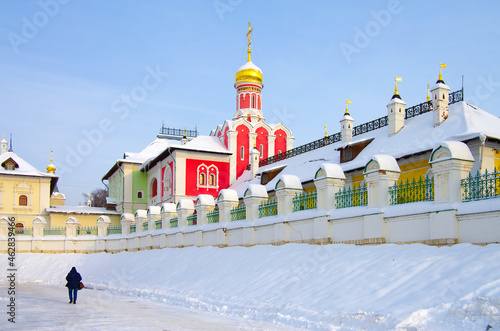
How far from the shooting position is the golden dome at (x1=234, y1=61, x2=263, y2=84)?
4197 centimetres

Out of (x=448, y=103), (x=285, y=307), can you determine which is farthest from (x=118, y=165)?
(x=285, y=307)

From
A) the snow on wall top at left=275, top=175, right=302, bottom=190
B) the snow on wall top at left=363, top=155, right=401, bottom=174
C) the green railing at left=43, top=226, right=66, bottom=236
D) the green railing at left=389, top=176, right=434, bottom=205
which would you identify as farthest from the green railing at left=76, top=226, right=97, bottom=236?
the green railing at left=389, top=176, right=434, bottom=205

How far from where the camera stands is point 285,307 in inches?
407

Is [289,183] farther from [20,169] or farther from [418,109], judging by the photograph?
[20,169]

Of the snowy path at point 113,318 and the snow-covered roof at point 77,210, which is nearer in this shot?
the snowy path at point 113,318

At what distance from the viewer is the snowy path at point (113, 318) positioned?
367 inches

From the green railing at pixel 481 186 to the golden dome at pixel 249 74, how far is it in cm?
3258

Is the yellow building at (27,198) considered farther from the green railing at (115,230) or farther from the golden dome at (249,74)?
the golden dome at (249,74)

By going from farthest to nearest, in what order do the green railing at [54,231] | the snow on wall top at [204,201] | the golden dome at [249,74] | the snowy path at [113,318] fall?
the golden dome at [249,74] < the green railing at [54,231] < the snow on wall top at [204,201] < the snowy path at [113,318]

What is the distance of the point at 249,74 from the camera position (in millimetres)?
41906

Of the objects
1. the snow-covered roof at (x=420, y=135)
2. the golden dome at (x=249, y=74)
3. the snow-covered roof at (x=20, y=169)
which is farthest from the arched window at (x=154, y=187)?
the snow-covered roof at (x=420, y=135)

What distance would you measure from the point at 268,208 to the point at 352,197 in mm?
4079

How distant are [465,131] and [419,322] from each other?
12.6 meters

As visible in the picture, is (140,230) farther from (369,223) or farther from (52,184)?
(52,184)
